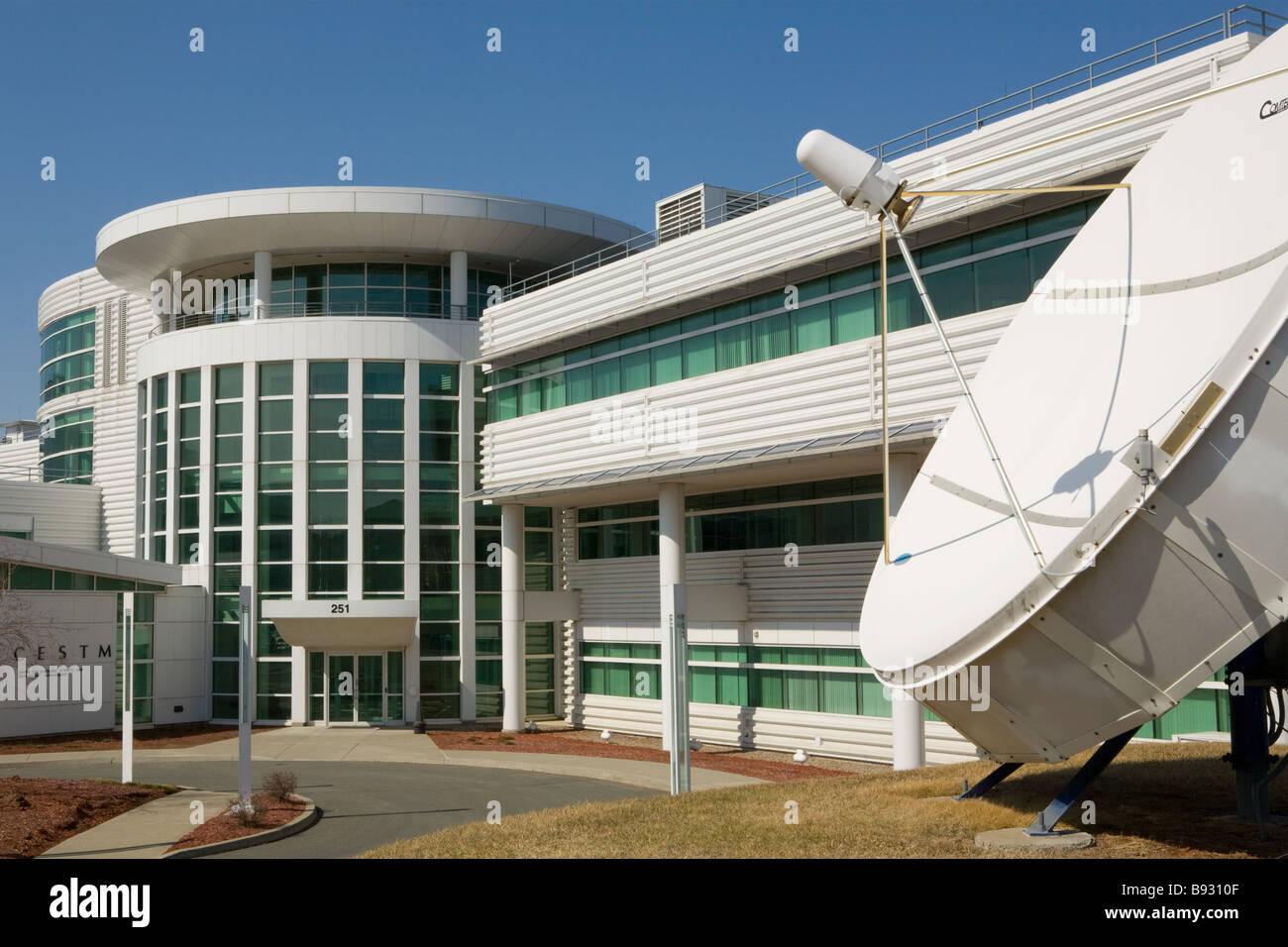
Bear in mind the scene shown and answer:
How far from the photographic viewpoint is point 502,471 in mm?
37844

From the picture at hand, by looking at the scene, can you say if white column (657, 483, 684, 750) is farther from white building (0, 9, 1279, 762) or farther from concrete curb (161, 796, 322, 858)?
concrete curb (161, 796, 322, 858)

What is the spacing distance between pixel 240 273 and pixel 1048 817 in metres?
38.1

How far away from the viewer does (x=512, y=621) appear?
124ft

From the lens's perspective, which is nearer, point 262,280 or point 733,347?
point 733,347

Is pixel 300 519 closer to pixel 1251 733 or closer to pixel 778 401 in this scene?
pixel 778 401

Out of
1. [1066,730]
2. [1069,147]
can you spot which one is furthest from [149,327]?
[1066,730]

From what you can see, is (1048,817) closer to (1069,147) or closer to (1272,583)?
(1272,583)

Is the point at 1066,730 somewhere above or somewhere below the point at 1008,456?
below

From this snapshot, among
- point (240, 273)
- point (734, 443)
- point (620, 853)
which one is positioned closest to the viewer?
point (620, 853)

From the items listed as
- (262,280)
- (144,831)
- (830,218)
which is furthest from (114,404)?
(144,831)

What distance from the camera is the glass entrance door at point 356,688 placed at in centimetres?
4038

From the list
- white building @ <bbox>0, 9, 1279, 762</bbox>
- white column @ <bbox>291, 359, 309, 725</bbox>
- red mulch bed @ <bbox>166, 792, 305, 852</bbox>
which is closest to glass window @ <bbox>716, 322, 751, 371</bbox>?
white building @ <bbox>0, 9, 1279, 762</bbox>

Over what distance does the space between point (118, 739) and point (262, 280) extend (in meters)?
15.1

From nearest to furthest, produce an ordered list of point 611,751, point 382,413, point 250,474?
point 611,751 → point 382,413 → point 250,474
